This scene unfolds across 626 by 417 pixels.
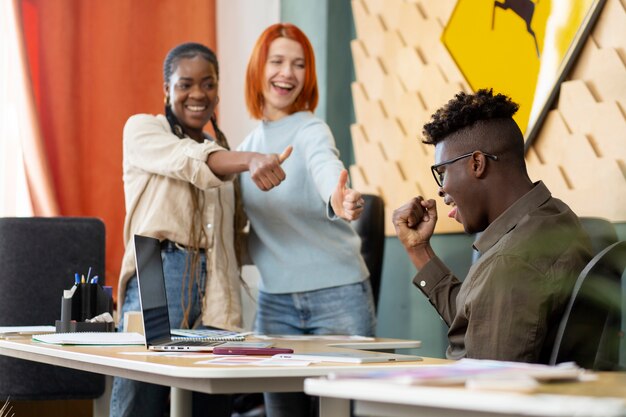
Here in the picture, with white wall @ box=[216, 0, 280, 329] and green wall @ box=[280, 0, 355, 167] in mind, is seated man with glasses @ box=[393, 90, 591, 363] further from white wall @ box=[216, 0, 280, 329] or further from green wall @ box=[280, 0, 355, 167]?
white wall @ box=[216, 0, 280, 329]

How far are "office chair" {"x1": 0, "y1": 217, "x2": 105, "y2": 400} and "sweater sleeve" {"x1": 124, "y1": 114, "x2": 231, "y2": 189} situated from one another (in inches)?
17.4

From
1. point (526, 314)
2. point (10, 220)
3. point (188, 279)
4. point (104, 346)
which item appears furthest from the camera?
point (10, 220)

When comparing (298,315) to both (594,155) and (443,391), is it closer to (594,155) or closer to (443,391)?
(594,155)

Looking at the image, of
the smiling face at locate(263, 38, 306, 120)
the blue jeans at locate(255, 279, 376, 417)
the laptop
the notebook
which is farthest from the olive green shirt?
the smiling face at locate(263, 38, 306, 120)

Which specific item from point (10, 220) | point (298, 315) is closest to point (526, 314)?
point (298, 315)

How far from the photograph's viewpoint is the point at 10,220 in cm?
288

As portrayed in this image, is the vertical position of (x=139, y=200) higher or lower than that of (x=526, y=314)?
higher

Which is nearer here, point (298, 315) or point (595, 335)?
point (595, 335)

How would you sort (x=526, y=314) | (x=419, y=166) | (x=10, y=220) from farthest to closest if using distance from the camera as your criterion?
(x=419, y=166) < (x=10, y=220) < (x=526, y=314)

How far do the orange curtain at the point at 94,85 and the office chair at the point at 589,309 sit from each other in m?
2.82

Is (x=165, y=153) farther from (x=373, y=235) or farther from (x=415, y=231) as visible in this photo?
(x=373, y=235)

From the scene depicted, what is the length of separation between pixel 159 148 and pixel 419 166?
141 cm

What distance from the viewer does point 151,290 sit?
2.01m

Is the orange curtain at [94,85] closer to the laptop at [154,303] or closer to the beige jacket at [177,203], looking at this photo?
the beige jacket at [177,203]
